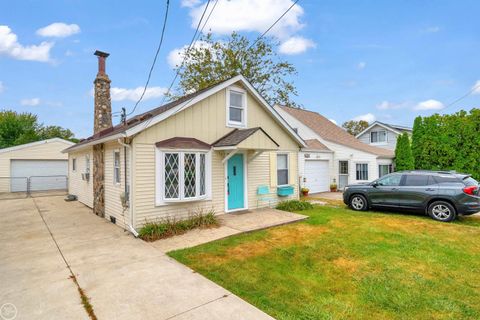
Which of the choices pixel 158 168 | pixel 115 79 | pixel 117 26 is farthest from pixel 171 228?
pixel 115 79

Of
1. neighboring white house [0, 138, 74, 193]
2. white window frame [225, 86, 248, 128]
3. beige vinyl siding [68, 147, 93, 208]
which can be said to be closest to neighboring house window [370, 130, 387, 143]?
white window frame [225, 86, 248, 128]

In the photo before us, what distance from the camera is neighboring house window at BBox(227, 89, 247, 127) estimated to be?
29.9 feet

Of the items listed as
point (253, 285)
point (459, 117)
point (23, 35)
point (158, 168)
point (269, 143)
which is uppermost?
point (23, 35)

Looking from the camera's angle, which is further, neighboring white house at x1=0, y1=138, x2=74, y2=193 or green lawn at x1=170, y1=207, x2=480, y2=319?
neighboring white house at x1=0, y1=138, x2=74, y2=193

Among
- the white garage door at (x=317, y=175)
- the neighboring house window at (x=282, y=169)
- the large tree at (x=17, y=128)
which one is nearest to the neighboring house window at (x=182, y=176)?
the neighboring house window at (x=282, y=169)

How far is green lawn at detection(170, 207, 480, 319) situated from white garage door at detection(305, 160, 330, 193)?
829 cm

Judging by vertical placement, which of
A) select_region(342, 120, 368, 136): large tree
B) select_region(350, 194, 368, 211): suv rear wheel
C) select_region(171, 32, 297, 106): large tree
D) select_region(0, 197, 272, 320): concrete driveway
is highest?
select_region(171, 32, 297, 106): large tree

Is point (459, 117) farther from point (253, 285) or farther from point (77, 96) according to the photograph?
point (77, 96)

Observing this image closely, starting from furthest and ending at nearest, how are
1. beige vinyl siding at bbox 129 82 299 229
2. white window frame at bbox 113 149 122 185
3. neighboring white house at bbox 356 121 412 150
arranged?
neighboring white house at bbox 356 121 412 150, white window frame at bbox 113 149 122 185, beige vinyl siding at bbox 129 82 299 229

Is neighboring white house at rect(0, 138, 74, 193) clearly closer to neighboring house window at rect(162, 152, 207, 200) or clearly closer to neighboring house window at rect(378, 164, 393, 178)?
neighboring house window at rect(162, 152, 207, 200)

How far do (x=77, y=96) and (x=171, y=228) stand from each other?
13019 millimetres

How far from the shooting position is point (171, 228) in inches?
275

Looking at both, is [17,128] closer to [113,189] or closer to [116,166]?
[113,189]

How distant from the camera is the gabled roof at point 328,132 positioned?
59.1 feet
